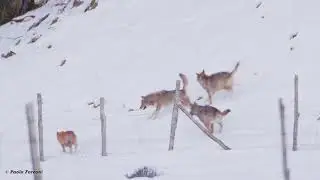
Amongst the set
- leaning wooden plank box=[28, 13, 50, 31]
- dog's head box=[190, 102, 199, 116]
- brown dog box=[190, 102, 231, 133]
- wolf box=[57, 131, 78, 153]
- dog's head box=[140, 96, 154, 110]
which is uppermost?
leaning wooden plank box=[28, 13, 50, 31]

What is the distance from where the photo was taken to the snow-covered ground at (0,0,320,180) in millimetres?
10406

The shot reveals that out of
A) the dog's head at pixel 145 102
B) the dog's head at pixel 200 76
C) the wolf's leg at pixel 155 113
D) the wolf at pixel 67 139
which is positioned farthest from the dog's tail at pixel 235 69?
the wolf at pixel 67 139

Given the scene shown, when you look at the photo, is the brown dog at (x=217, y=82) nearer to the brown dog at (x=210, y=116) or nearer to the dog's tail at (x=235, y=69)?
the dog's tail at (x=235, y=69)

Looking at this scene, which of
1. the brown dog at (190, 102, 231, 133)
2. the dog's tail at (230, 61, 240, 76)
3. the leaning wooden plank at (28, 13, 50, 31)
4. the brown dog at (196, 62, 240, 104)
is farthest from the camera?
the leaning wooden plank at (28, 13, 50, 31)

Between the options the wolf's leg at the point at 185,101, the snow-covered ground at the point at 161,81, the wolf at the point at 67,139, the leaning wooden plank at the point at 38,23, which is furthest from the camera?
the leaning wooden plank at the point at 38,23

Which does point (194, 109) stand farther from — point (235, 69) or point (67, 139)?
point (67, 139)

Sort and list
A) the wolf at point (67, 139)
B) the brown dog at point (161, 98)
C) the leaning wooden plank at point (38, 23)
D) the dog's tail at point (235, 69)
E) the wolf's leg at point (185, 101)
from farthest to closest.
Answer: the leaning wooden plank at point (38, 23) < the dog's tail at point (235, 69) < the brown dog at point (161, 98) < the wolf's leg at point (185, 101) < the wolf at point (67, 139)

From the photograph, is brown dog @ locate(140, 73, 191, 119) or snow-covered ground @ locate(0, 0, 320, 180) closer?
snow-covered ground @ locate(0, 0, 320, 180)

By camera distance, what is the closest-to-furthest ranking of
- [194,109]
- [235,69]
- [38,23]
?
[194,109], [235,69], [38,23]

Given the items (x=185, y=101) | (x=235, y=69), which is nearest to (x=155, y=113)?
(x=185, y=101)

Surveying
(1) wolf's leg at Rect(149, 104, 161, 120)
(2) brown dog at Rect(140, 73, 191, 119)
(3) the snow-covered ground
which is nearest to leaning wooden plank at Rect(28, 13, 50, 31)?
A: (3) the snow-covered ground

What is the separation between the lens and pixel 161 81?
15812mm

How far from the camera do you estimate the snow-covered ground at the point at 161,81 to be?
1041cm

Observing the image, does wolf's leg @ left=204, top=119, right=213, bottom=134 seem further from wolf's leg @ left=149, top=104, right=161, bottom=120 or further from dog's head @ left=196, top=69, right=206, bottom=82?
dog's head @ left=196, top=69, right=206, bottom=82
